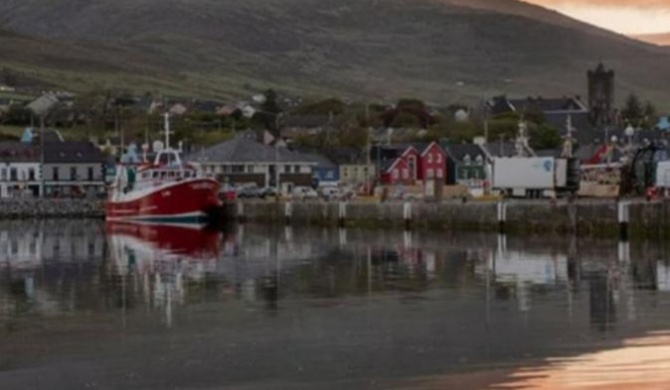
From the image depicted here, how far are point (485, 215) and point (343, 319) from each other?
44418 millimetres

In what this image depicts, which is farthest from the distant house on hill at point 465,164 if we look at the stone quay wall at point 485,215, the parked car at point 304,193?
the stone quay wall at point 485,215

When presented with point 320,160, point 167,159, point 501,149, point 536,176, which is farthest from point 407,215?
point 320,160

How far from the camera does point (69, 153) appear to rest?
14650 centimetres

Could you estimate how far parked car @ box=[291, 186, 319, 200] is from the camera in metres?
112

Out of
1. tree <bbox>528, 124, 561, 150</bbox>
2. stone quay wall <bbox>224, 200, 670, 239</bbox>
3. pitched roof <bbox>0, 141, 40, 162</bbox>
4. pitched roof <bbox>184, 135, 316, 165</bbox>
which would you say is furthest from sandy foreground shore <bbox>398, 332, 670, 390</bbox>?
→ pitched roof <bbox>0, 141, 40, 162</bbox>

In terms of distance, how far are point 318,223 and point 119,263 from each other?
37.0 metres

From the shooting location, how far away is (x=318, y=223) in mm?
95250

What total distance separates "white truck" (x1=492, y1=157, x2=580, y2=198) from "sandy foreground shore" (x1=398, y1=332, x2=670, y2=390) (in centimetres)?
5803

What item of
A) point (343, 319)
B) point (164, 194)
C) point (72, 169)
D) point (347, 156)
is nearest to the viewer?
point (343, 319)

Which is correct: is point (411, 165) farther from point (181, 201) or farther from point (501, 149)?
point (181, 201)

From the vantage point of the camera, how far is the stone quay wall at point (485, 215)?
6575 cm

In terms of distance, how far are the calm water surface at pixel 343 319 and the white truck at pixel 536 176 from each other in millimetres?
22380

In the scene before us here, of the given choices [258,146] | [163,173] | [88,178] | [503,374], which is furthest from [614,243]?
[88,178]

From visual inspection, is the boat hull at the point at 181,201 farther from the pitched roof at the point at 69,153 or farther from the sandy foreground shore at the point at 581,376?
the sandy foreground shore at the point at 581,376
